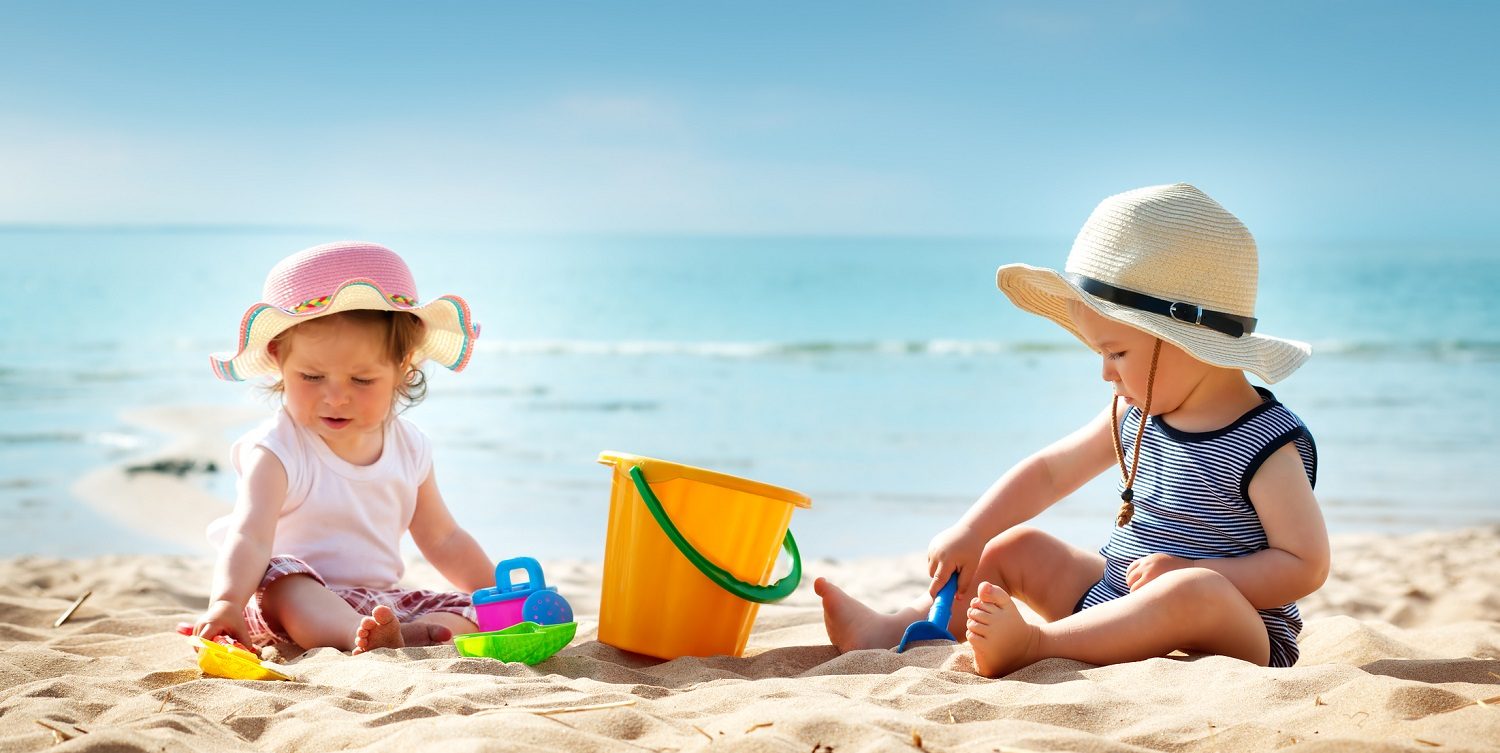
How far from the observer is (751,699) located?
218 centimetres

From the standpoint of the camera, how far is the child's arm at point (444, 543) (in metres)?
3.50

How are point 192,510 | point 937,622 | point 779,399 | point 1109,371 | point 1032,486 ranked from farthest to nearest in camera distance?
point 779,399, point 192,510, point 1032,486, point 937,622, point 1109,371


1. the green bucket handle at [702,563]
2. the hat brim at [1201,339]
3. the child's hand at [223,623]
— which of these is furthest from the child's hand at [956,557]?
the child's hand at [223,623]

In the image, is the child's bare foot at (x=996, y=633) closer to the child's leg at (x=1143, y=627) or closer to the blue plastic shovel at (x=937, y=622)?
the child's leg at (x=1143, y=627)

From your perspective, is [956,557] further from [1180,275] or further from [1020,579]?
[1180,275]

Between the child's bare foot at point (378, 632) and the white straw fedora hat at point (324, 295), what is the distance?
2.71 ft

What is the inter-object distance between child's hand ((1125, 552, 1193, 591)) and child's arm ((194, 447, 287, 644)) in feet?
6.58

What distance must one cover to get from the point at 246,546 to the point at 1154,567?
82.3 inches

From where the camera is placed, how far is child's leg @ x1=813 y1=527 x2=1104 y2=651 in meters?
2.91

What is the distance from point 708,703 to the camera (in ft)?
7.09

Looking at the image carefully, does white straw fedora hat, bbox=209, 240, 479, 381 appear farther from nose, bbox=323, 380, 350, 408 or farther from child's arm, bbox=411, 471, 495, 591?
child's arm, bbox=411, 471, 495, 591

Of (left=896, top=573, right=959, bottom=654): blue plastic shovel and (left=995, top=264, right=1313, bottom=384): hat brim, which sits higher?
(left=995, top=264, right=1313, bottom=384): hat brim

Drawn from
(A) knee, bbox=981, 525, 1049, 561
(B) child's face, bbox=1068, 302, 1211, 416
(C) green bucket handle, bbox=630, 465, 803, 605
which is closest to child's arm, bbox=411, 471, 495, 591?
(C) green bucket handle, bbox=630, 465, 803, 605

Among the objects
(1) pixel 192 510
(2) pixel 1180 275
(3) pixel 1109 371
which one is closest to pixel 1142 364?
(3) pixel 1109 371
